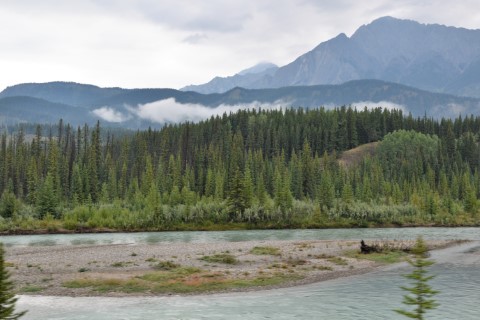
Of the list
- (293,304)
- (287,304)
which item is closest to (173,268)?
(287,304)

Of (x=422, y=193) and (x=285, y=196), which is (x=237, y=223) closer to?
(x=285, y=196)

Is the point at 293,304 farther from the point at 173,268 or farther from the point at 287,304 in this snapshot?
the point at 173,268

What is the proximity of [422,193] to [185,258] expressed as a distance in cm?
11071

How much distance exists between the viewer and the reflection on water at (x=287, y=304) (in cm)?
3469

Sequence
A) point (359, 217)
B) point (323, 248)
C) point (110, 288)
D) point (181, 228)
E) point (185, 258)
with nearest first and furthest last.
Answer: point (110, 288)
point (185, 258)
point (323, 248)
point (181, 228)
point (359, 217)

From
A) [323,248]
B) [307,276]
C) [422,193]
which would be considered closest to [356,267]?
[307,276]

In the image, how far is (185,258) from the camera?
6041 cm

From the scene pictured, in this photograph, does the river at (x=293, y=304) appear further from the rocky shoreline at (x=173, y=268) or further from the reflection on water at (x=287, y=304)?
the rocky shoreline at (x=173, y=268)

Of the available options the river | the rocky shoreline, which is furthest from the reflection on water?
the rocky shoreline

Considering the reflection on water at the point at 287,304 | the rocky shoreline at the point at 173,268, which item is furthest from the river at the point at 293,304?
the rocky shoreline at the point at 173,268


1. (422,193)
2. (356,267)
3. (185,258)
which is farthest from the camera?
(422,193)

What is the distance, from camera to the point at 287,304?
126 feet

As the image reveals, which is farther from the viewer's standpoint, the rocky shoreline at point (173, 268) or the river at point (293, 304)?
the rocky shoreline at point (173, 268)

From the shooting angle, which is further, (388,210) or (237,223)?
(388,210)
